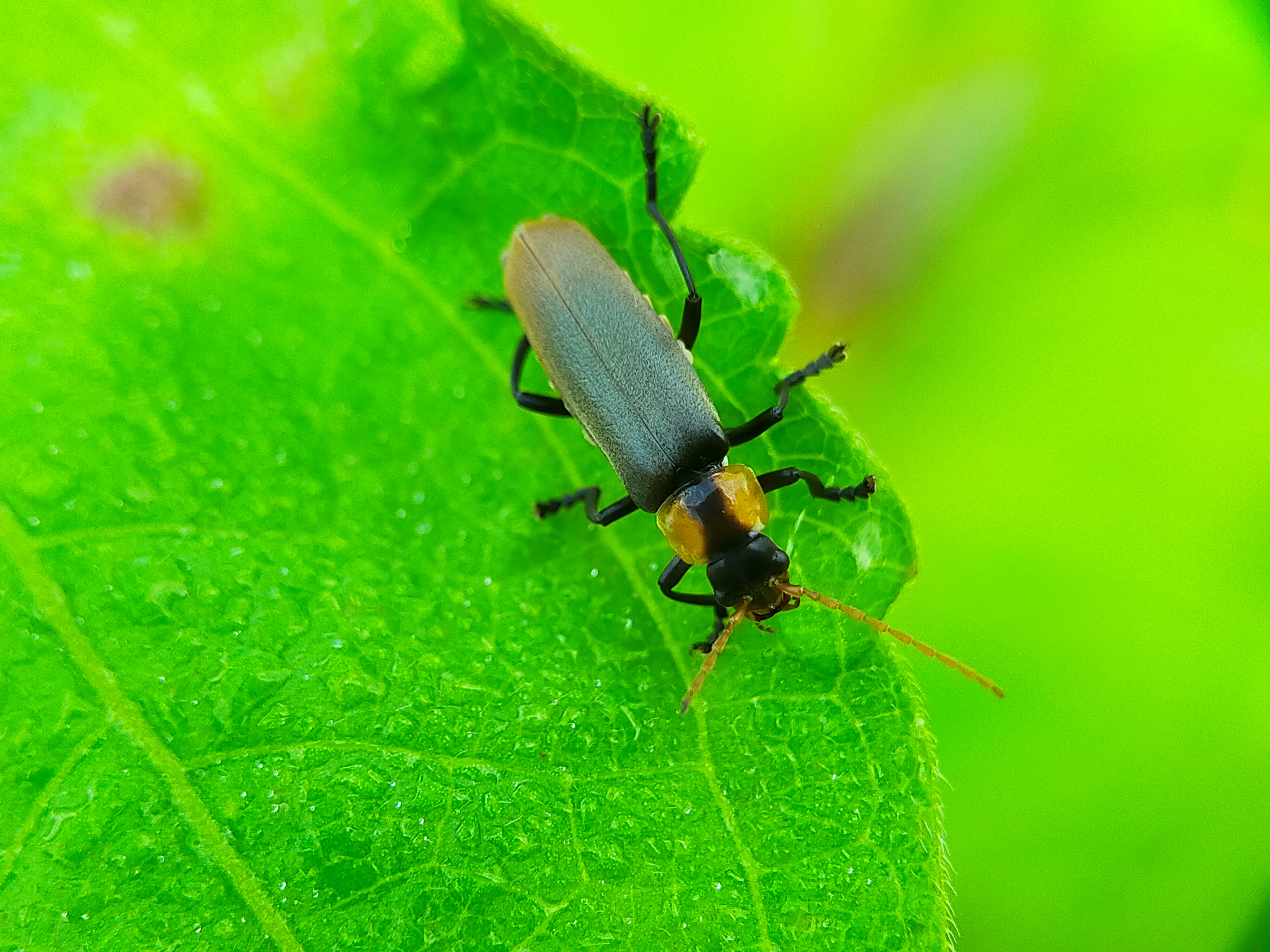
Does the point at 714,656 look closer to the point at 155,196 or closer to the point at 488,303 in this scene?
the point at 488,303

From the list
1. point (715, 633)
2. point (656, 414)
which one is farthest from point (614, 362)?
point (715, 633)

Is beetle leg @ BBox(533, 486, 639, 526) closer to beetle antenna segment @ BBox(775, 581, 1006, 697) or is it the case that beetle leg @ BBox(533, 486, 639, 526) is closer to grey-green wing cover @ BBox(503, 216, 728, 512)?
grey-green wing cover @ BBox(503, 216, 728, 512)

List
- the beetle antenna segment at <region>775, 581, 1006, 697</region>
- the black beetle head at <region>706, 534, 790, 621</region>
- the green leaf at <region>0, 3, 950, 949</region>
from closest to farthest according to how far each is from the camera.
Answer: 1. the green leaf at <region>0, 3, 950, 949</region>
2. the beetle antenna segment at <region>775, 581, 1006, 697</region>
3. the black beetle head at <region>706, 534, 790, 621</region>

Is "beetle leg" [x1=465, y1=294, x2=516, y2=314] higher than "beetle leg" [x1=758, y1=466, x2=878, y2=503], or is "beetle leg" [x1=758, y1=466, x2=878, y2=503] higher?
"beetle leg" [x1=758, y1=466, x2=878, y2=503]

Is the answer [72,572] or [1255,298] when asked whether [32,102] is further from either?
[1255,298]

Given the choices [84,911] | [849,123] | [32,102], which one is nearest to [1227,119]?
[849,123]

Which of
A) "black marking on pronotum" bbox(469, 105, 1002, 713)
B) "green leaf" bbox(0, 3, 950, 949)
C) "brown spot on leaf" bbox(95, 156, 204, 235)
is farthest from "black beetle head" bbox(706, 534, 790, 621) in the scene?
"brown spot on leaf" bbox(95, 156, 204, 235)

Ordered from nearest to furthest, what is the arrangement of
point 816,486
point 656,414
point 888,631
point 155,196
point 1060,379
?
point 888,631 < point 155,196 < point 816,486 < point 1060,379 < point 656,414
